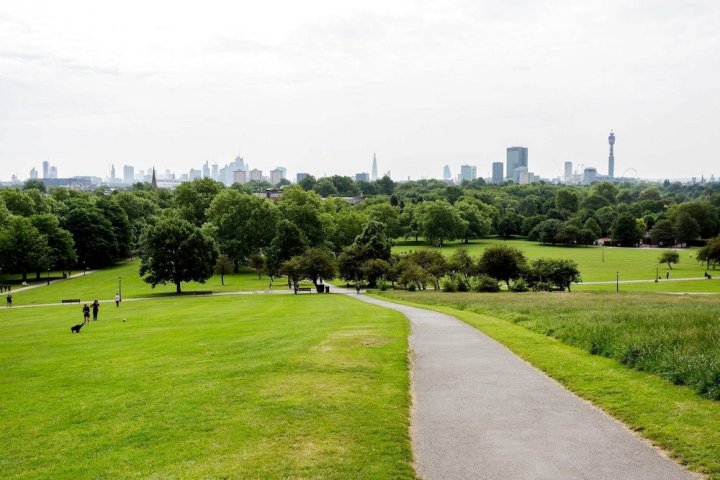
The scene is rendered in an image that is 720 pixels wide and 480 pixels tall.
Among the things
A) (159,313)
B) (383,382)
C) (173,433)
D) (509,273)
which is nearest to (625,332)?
(383,382)

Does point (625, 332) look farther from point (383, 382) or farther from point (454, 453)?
point (454, 453)

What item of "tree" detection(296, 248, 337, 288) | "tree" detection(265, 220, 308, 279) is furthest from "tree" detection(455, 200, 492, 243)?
"tree" detection(296, 248, 337, 288)

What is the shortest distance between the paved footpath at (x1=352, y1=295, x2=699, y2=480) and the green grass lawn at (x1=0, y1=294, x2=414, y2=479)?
2.35ft

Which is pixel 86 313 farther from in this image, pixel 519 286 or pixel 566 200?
pixel 566 200

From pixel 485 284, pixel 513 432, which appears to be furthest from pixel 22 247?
pixel 513 432

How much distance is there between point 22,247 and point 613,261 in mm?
92822

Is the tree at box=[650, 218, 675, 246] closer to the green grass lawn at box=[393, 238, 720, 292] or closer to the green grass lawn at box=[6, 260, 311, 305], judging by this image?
the green grass lawn at box=[393, 238, 720, 292]

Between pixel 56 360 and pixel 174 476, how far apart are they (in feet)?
49.5

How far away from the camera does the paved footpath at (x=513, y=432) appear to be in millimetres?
10102

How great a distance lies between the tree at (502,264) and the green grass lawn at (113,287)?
24.1 metres

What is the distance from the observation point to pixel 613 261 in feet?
338

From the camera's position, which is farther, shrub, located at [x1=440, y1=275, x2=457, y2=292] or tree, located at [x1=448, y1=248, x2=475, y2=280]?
tree, located at [x1=448, y1=248, x2=475, y2=280]

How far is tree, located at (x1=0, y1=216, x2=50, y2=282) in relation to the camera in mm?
73938

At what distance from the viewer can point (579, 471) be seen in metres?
10.1
